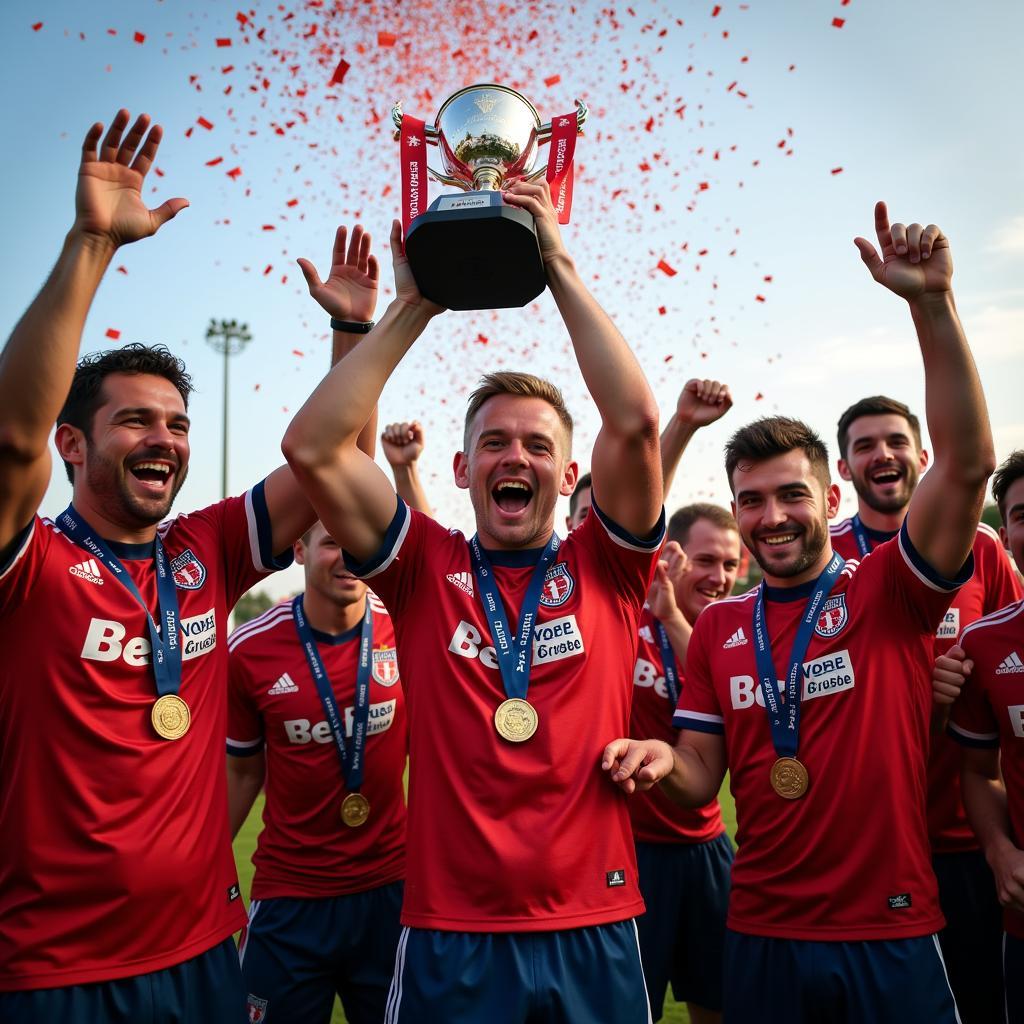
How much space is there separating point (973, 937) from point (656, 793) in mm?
1487

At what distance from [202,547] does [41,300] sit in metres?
0.99

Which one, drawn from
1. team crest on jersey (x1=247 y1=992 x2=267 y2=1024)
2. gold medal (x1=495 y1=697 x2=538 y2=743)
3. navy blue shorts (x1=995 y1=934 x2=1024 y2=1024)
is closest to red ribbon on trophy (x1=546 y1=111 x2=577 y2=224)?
gold medal (x1=495 y1=697 x2=538 y2=743)

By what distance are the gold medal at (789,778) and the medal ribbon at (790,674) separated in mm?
31

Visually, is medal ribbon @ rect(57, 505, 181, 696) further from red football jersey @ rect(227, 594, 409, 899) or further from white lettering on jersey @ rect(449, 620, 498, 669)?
red football jersey @ rect(227, 594, 409, 899)

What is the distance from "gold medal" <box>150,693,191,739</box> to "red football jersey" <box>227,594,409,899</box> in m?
1.36

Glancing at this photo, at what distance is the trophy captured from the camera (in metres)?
2.61

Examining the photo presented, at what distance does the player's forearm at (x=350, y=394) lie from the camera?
260 centimetres

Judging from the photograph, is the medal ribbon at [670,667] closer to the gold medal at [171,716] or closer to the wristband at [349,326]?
the wristband at [349,326]

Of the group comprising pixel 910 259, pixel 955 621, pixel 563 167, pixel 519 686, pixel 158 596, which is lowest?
pixel 519 686

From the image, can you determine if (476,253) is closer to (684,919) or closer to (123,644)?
(123,644)

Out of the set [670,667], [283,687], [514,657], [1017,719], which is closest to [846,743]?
[1017,719]

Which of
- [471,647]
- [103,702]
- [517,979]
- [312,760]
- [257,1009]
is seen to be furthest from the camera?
[312,760]

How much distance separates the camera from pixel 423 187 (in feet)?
10.4

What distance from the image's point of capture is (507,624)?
2760 millimetres
